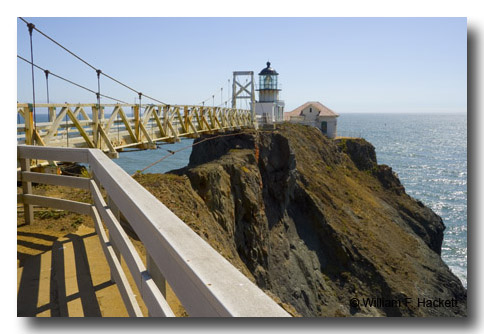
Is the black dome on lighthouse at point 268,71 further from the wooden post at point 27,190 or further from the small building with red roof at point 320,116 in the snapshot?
the wooden post at point 27,190

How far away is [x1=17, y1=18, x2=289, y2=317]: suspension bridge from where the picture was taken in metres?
1.29

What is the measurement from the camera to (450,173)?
5816cm

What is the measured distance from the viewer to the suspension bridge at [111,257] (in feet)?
4.23

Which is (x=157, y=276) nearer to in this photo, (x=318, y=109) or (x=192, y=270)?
(x=192, y=270)

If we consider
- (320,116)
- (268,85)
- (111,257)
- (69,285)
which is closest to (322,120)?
(320,116)

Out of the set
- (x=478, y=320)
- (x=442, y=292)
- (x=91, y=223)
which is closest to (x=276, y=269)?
(x=442, y=292)

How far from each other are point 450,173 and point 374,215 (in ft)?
122

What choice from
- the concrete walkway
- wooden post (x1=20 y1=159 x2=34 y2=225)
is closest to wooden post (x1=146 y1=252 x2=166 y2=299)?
the concrete walkway

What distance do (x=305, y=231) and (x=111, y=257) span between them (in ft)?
65.6

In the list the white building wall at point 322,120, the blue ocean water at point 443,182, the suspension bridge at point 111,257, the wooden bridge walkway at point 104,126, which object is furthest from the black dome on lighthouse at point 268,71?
the suspension bridge at point 111,257

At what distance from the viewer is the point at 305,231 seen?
22.6m

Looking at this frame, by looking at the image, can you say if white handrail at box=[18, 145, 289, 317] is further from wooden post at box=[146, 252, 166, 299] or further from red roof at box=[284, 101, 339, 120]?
red roof at box=[284, 101, 339, 120]

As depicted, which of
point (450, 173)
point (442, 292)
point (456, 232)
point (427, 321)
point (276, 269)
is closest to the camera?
point (427, 321)
